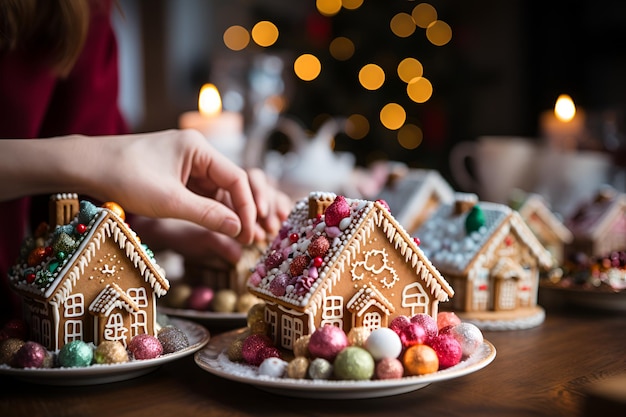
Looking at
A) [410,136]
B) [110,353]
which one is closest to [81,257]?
[110,353]

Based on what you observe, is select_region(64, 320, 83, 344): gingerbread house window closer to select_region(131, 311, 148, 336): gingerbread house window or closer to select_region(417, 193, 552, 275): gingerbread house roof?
select_region(131, 311, 148, 336): gingerbread house window

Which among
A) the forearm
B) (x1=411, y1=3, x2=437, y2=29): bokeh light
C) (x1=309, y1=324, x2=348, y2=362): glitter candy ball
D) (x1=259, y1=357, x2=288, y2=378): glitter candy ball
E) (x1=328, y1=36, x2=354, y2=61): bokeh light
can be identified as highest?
(x1=411, y1=3, x2=437, y2=29): bokeh light

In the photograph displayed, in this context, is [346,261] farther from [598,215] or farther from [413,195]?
[598,215]

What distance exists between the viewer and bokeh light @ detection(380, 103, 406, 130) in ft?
15.2

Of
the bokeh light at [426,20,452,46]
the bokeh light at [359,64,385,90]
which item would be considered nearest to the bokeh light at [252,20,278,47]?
the bokeh light at [359,64,385,90]

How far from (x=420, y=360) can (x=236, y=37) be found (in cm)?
500

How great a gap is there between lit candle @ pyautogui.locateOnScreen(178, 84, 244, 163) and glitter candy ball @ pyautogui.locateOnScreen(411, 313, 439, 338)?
1.13 meters

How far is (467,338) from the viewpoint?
3.36 feet

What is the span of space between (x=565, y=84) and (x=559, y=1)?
1.94 ft

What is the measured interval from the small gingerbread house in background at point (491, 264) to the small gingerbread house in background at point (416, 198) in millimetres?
383

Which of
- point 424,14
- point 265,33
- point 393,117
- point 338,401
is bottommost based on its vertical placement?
point 338,401

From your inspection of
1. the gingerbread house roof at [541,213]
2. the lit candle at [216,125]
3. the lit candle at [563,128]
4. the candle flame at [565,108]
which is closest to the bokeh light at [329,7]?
the lit candle at [563,128]

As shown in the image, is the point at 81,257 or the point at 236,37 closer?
the point at 81,257

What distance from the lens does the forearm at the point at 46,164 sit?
111 centimetres
